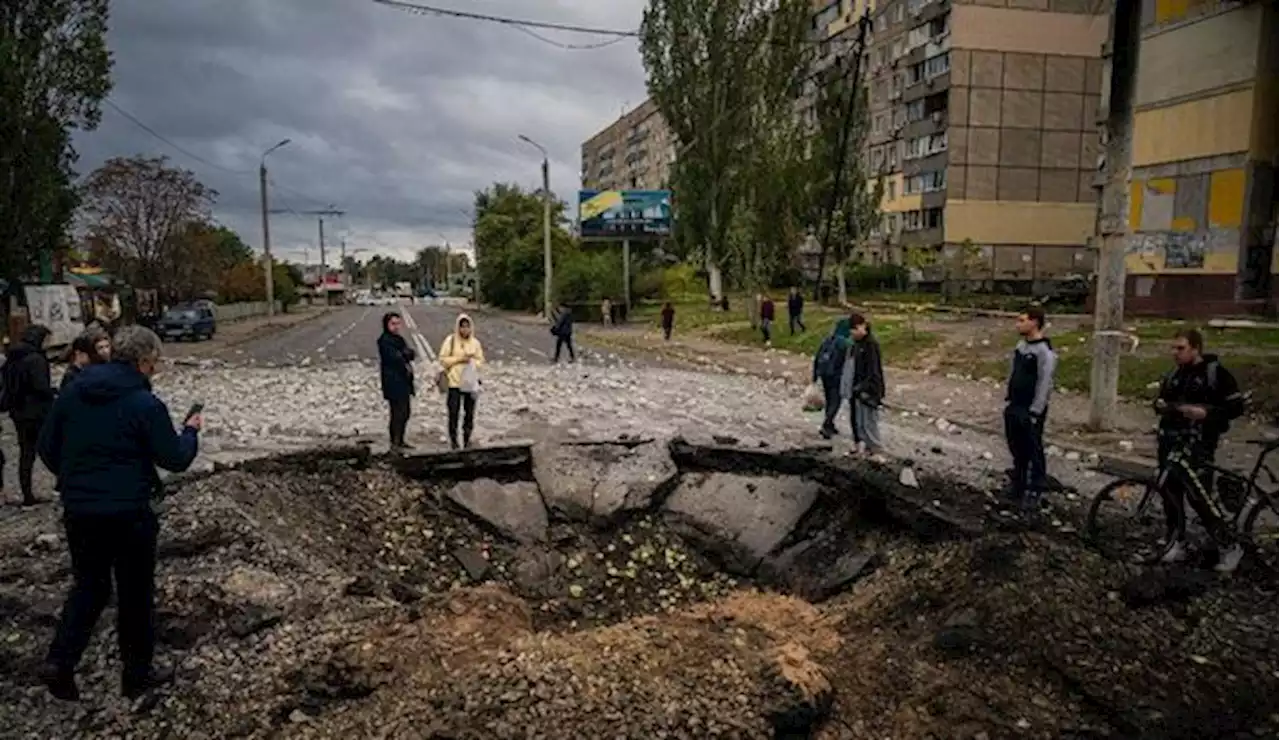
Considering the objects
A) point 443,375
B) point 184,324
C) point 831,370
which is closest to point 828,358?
point 831,370

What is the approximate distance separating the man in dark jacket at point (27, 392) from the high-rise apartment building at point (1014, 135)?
4713 cm

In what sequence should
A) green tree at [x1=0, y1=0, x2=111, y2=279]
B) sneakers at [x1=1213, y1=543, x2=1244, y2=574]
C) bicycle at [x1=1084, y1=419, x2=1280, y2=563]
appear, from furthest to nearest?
green tree at [x1=0, y1=0, x2=111, y2=279], bicycle at [x1=1084, y1=419, x2=1280, y2=563], sneakers at [x1=1213, y1=543, x2=1244, y2=574]

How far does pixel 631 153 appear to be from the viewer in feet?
364

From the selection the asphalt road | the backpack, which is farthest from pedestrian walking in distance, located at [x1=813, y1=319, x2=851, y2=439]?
the asphalt road

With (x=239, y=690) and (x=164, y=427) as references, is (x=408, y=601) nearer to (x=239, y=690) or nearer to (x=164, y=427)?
(x=239, y=690)

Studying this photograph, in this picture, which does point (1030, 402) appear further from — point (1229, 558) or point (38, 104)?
point (38, 104)

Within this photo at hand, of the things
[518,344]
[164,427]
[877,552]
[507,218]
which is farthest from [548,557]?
[507,218]

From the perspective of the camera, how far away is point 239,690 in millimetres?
4668

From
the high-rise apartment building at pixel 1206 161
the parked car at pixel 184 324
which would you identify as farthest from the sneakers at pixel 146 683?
the parked car at pixel 184 324

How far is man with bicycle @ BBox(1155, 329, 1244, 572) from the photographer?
21.0 feet

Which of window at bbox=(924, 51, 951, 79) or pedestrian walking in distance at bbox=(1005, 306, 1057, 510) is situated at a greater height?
window at bbox=(924, 51, 951, 79)

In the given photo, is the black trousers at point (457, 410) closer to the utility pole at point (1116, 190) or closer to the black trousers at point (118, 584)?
the black trousers at point (118, 584)

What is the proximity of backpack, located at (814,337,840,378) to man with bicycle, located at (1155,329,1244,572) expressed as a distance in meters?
4.96

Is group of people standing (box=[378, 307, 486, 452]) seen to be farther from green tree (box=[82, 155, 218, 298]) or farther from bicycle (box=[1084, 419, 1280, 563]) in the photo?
green tree (box=[82, 155, 218, 298])
